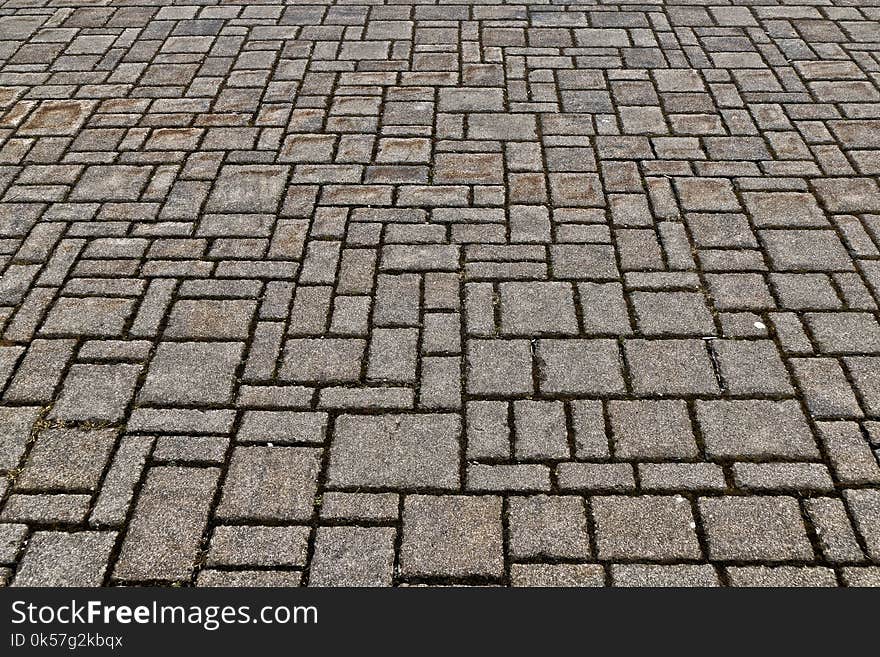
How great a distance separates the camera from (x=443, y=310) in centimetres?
364

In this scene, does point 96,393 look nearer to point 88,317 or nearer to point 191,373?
point 191,373

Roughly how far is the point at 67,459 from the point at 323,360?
1.04m

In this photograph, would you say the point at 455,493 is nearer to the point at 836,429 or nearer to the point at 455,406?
the point at 455,406

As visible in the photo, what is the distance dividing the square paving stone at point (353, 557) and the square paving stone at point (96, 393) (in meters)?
1.04

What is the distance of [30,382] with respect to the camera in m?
3.32

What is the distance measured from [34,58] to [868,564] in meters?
5.98

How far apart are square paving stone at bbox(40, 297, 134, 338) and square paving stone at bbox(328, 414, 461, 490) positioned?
1196mm

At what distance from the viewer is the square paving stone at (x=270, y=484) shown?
2.84 meters

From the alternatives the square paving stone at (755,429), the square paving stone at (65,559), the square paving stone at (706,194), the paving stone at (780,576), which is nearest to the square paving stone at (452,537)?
the paving stone at (780,576)

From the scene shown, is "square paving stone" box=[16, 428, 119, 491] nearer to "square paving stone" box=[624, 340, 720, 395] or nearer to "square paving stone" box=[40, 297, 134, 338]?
"square paving stone" box=[40, 297, 134, 338]

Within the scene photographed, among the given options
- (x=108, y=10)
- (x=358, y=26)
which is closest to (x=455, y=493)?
(x=358, y=26)

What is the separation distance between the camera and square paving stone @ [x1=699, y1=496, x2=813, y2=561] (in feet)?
8.87

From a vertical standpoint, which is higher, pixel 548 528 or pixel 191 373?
pixel 191 373

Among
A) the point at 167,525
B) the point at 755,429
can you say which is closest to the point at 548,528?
the point at 755,429
